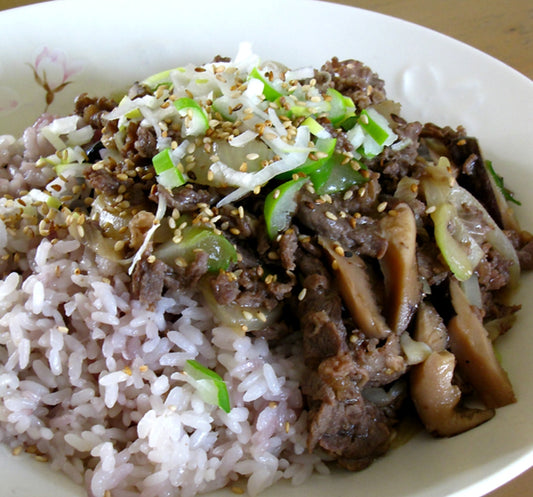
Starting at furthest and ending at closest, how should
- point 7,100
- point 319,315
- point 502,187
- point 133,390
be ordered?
point 7,100 < point 502,187 < point 133,390 < point 319,315

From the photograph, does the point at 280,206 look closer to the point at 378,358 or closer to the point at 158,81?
the point at 378,358

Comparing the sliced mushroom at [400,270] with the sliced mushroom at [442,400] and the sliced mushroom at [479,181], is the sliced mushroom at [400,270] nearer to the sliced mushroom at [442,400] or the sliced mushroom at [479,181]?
the sliced mushroom at [442,400]

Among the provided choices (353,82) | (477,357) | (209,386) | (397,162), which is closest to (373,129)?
(397,162)

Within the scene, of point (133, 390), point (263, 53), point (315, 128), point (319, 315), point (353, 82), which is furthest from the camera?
point (263, 53)

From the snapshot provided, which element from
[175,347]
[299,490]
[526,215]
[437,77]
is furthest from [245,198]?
[437,77]

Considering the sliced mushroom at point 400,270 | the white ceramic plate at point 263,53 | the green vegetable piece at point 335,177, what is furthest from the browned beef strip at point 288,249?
the white ceramic plate at point 263,53

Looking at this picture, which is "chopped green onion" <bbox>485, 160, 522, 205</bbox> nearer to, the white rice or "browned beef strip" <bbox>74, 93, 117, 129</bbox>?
the white rice
